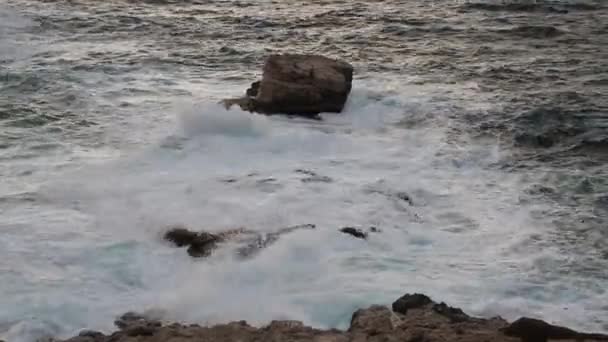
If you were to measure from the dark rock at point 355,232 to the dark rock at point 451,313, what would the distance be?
200 cm

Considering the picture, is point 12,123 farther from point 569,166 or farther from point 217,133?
point 569,166

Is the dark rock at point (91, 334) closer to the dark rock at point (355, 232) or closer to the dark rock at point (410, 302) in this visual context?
the dark rock at point (410, 302)

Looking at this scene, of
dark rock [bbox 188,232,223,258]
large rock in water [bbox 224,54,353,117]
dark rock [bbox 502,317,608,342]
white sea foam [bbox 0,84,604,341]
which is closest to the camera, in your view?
dark rock [bbox 502,317,608,342]

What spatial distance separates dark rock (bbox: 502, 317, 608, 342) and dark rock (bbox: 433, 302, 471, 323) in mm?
509

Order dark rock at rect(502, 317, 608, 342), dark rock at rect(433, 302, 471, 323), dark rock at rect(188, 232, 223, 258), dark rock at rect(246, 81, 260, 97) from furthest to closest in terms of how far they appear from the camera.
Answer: dark rock at rect(246, 81, 260, 97), dark rock at rect(188, 232, 223, 258), dark rock at rect(433, 302, 471, 323), dark rock at rect(502, 317, 608, 342)

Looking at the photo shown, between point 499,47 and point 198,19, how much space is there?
7.10m

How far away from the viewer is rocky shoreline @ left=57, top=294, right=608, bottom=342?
6633 mm

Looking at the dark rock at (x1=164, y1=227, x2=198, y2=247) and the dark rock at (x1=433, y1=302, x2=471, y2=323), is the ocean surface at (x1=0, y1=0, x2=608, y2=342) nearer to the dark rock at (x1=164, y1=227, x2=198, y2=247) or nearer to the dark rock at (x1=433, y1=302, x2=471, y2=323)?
the dark rock at (x1=164, y1=227, x2=198, y2=247)

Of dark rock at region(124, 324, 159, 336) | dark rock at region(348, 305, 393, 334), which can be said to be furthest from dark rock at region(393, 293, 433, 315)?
dark rock at region(124, 324, 159, 336)

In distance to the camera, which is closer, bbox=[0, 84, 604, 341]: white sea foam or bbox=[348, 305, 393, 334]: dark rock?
bbox=[348, 305, 393, 334]: dark rock

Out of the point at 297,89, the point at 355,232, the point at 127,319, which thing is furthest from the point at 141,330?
the point at 297,89

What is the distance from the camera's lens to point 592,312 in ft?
25.5

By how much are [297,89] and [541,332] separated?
7648mm

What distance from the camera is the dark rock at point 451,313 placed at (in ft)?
23.5
